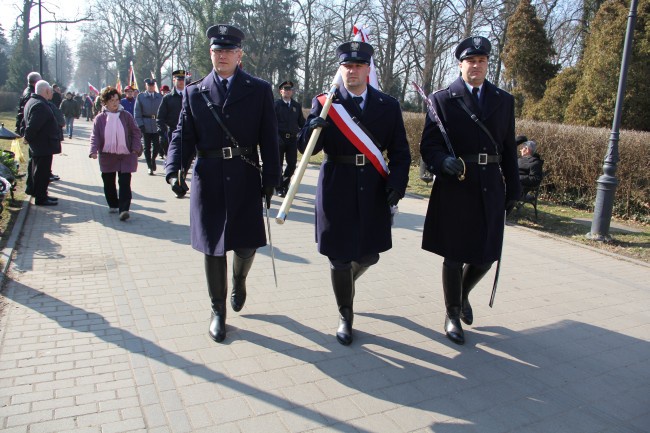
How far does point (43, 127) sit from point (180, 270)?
417 centimetres

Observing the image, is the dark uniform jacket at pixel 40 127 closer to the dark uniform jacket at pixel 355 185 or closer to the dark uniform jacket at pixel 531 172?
the dark uniform jacket at pixel 355 185

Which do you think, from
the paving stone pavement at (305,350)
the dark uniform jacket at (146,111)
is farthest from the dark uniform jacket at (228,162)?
the dark uniform jacket at (146,111)

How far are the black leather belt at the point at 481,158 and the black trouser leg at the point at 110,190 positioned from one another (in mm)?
5636

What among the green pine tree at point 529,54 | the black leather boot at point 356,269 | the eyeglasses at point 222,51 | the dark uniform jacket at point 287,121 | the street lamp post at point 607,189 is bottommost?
the black leather boot at point 356,269

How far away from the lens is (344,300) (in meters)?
4.12

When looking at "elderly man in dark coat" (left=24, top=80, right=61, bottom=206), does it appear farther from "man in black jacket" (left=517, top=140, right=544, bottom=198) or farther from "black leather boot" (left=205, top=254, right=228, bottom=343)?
"man in black jacket" (left=517, top=140, right=544, bottom=198)

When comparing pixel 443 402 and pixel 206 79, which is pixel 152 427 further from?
pixel 206 79

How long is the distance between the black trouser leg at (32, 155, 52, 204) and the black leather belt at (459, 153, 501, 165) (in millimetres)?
6770

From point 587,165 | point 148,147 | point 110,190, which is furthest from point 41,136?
point 587,165

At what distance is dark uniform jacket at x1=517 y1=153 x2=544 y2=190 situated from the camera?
8766mm

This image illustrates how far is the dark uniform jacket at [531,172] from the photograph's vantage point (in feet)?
28.8

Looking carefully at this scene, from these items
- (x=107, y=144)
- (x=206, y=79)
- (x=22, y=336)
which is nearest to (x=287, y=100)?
(x=107, y=144)

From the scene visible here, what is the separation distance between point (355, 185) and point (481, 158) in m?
0.96

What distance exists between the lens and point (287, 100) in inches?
406
